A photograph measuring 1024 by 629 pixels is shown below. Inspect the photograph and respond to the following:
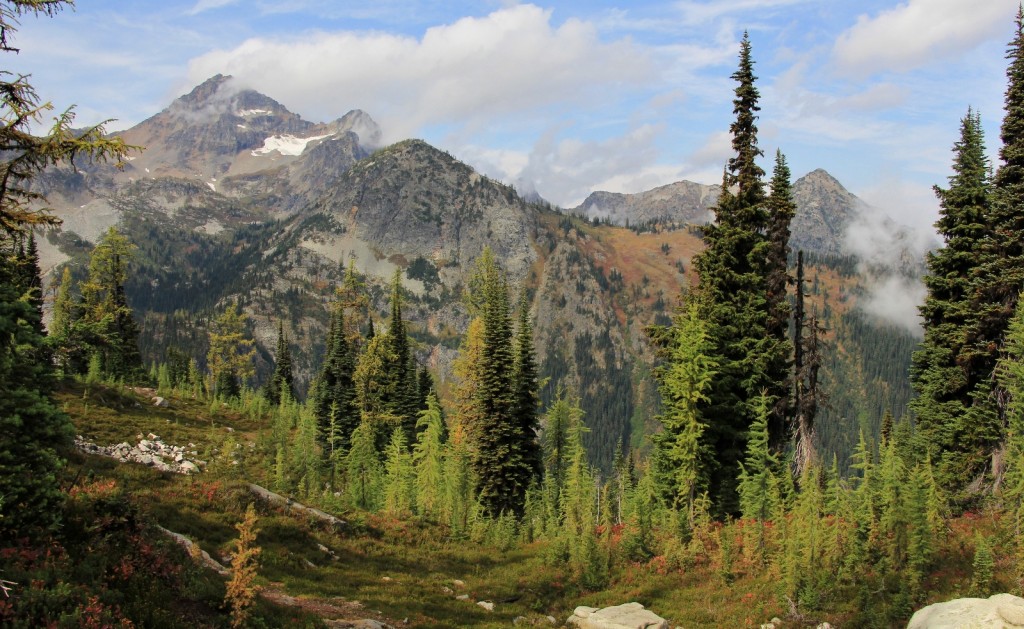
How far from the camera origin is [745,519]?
80.9 feet

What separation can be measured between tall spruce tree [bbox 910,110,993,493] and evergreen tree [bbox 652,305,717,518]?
34.7 feet

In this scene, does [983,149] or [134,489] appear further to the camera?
[983,149]

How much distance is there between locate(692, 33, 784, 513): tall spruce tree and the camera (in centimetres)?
2970

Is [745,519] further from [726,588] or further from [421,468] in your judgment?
[421,468]

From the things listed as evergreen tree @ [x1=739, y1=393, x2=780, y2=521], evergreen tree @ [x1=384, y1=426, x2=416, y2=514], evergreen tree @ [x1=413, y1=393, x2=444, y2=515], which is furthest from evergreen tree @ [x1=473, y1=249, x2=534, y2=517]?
evergreen tree @ [x1=739, y1=393, x2=780, y2=521]

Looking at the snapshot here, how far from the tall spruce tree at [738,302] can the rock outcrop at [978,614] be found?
45.7ft

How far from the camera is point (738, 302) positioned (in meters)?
30.3

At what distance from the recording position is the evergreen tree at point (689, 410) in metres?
28.0

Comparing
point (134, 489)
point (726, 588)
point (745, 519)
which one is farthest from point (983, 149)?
point (134, 489)

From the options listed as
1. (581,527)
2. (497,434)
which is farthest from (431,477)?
(581,527)

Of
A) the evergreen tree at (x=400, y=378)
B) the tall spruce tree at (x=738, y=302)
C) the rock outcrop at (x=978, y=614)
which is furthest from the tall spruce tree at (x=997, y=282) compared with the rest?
the evergreen tree at (x=400, y=378)

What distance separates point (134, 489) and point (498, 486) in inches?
973

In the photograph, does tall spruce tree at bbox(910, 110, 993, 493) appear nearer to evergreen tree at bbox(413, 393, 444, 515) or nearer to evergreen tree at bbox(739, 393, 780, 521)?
evergreen tree at bbox(739, 393, 780, 521)

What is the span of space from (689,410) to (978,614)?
14.0m
